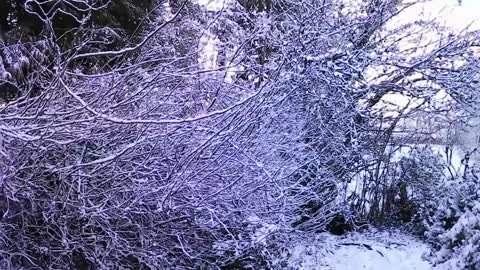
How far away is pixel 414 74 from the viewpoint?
8094mm

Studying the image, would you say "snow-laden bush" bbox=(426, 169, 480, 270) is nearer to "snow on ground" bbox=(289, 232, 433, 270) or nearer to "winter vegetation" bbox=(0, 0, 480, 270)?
"winter vegetation" bbox=(0, 0, 480, 270)

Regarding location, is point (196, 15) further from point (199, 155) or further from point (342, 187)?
point (199, 155)

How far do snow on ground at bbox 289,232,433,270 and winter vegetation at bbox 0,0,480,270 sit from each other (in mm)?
32

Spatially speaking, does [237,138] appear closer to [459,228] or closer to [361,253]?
[459,228]

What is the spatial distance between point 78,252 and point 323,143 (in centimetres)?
387

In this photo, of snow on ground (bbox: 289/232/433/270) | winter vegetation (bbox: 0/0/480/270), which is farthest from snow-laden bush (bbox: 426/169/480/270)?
snow on ground (bbox: 289/232/433/270)

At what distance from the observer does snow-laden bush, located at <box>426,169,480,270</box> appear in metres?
4.15

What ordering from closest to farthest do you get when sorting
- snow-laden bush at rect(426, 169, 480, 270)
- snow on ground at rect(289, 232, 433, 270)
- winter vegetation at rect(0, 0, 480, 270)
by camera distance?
winter vegetation at rect(0, 0, 480, 270) < snow-laden bush at rect(426, 169, 480, 270) < snow on ground at rect(289, 232, 433, 270)

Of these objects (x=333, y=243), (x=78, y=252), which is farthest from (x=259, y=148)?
(x=333, y=243)

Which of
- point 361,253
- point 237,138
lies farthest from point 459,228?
point 361,253

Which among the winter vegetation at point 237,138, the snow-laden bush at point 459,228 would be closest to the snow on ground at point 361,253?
the winter vegetation at point 237,138

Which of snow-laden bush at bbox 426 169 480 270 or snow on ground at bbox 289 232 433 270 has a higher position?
snow-laden bush at bbox 426 169 480 270

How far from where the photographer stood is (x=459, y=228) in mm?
4438

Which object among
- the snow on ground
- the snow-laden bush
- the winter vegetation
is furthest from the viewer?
the snow on ground
